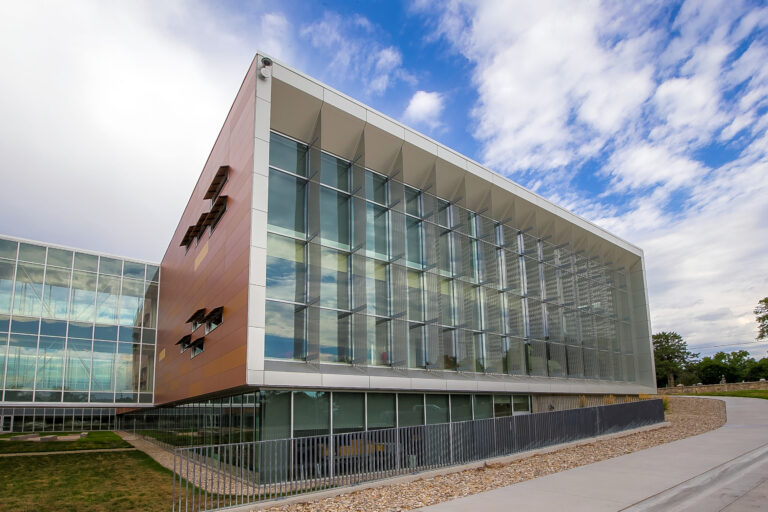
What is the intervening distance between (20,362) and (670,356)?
7007cm

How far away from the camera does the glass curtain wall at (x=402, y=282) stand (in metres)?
16.3

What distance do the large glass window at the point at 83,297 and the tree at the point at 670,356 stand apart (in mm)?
64356

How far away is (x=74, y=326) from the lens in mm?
31156

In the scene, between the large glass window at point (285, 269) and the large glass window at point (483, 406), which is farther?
the large glass window at point (483, 406)

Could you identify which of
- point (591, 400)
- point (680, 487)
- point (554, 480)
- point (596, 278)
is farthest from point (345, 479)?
point (596, 278)

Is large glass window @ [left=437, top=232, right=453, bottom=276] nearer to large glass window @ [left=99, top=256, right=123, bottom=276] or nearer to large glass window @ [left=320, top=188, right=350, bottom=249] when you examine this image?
large glass window @ [left=320, top=188, right=350, bottom=249]

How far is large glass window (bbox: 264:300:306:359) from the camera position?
15109mm

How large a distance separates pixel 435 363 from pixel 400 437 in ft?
20.1

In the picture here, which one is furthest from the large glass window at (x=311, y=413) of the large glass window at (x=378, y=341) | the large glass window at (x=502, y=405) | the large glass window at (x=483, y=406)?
the large glass window at (x=502, y=405)

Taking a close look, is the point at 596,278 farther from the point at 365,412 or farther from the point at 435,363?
the point at 365,412

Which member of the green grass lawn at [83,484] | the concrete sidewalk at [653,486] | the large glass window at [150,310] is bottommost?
the green grass lawn at [83,484]

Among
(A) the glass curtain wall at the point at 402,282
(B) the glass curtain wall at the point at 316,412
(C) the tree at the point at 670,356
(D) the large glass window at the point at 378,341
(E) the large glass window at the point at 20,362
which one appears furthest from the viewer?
(C) the tree at the point at 670,356

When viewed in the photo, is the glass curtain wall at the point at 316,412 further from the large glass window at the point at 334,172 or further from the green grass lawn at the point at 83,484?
the large glass window at the point at 334,172

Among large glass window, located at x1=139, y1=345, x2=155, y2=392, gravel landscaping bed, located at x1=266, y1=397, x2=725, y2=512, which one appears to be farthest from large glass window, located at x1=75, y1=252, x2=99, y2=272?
gravel landscaping bed, located at x1=266, y1=397, x2=725, y2=512
